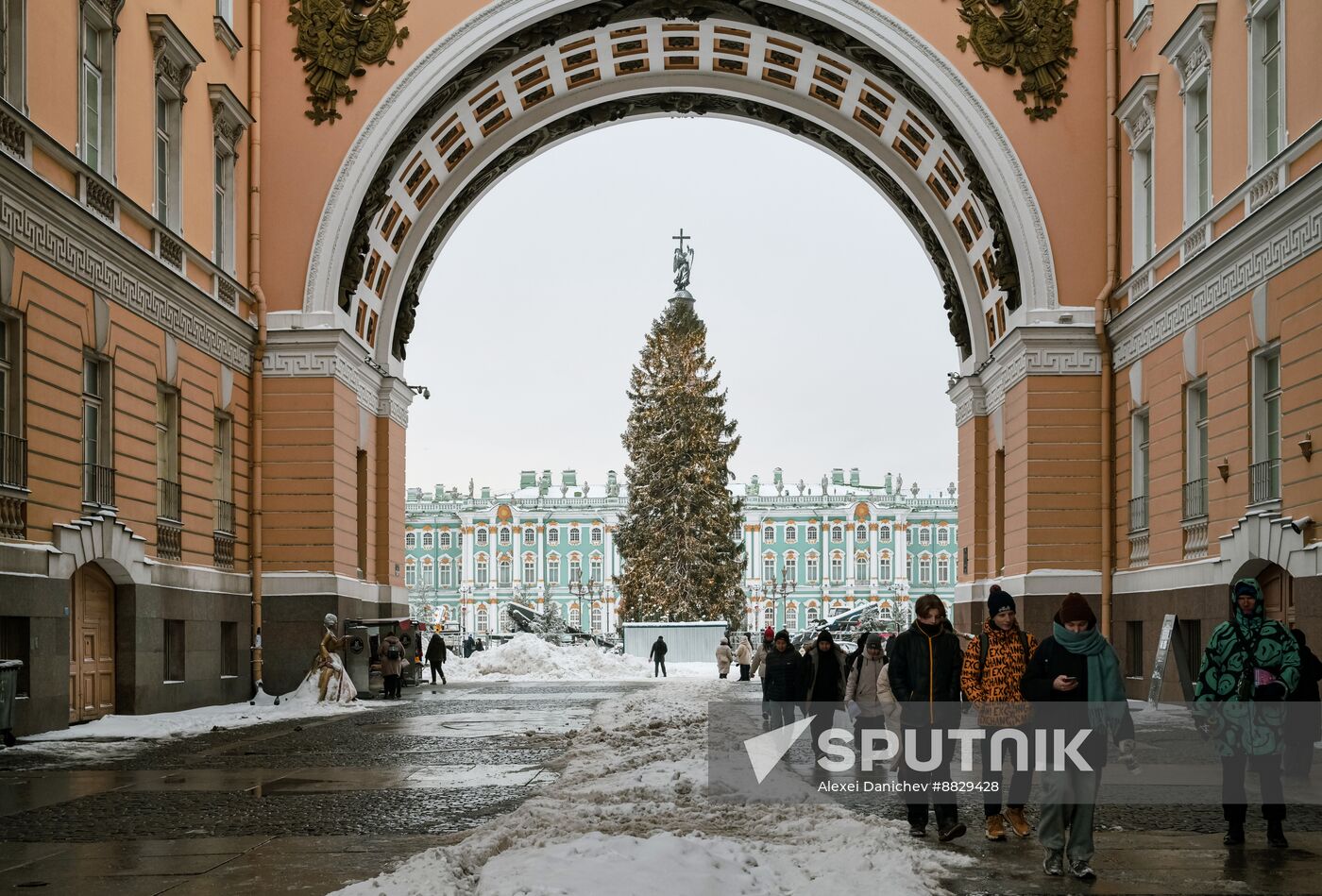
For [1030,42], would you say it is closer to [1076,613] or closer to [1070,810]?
[1076,613]

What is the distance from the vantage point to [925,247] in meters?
37.2

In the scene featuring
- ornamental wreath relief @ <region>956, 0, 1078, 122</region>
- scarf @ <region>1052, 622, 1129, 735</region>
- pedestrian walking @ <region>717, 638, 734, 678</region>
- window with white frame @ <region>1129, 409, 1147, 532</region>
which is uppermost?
ornamental wreath relief @ <region>956, 0, 1078, 122</region>

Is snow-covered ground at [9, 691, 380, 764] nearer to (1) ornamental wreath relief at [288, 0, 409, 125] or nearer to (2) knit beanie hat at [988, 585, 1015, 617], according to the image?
(2) knit beanie hat at [988, 585, 1015, 617]

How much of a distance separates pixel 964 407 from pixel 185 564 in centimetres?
1780

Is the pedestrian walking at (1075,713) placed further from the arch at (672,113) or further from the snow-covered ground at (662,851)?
the arch at (672,113)

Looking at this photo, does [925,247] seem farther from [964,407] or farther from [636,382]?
[636,382]

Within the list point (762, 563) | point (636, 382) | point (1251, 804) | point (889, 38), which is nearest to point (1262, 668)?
point (1251, 804)

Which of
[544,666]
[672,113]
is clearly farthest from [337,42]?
[544,666]

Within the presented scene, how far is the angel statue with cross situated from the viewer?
74.2 meters

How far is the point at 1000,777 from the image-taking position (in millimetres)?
10531

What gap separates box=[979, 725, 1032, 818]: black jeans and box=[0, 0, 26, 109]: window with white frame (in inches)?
604

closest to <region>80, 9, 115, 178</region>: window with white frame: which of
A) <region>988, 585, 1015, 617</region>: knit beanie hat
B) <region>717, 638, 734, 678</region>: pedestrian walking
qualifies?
<region>988, 585, 1015, 617</region>: knit beanie hat

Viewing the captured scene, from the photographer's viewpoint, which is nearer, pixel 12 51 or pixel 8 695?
pixel 8 695

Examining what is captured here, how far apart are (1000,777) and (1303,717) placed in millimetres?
4001
